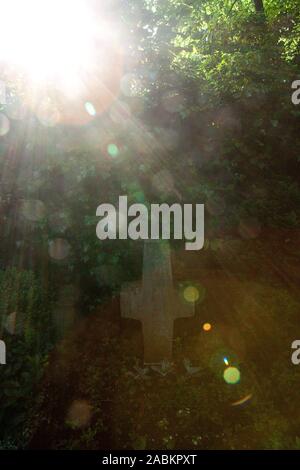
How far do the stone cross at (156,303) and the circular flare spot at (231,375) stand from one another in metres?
0.76

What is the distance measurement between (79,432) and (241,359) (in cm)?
222

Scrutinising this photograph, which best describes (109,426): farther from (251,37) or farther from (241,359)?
(251,37)

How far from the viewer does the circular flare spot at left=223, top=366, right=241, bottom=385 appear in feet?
14.9

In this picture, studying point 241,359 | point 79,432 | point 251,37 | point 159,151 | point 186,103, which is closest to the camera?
point 79,432

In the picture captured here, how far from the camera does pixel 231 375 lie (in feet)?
15.1

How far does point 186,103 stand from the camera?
20.6 feet

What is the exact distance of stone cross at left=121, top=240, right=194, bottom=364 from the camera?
15.1 ft

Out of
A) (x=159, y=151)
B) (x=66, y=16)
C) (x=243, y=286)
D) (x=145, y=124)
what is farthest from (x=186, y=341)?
(x=66, y=16)

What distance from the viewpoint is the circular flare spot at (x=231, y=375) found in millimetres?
4527

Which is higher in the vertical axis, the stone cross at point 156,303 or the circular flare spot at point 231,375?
the stone cross at point 156,303

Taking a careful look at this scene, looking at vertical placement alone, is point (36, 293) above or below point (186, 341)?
above

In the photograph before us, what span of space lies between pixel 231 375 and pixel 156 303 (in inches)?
52.1

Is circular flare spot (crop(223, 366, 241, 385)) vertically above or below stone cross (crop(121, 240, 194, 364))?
below

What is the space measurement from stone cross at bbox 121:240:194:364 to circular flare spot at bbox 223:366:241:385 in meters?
0.76
